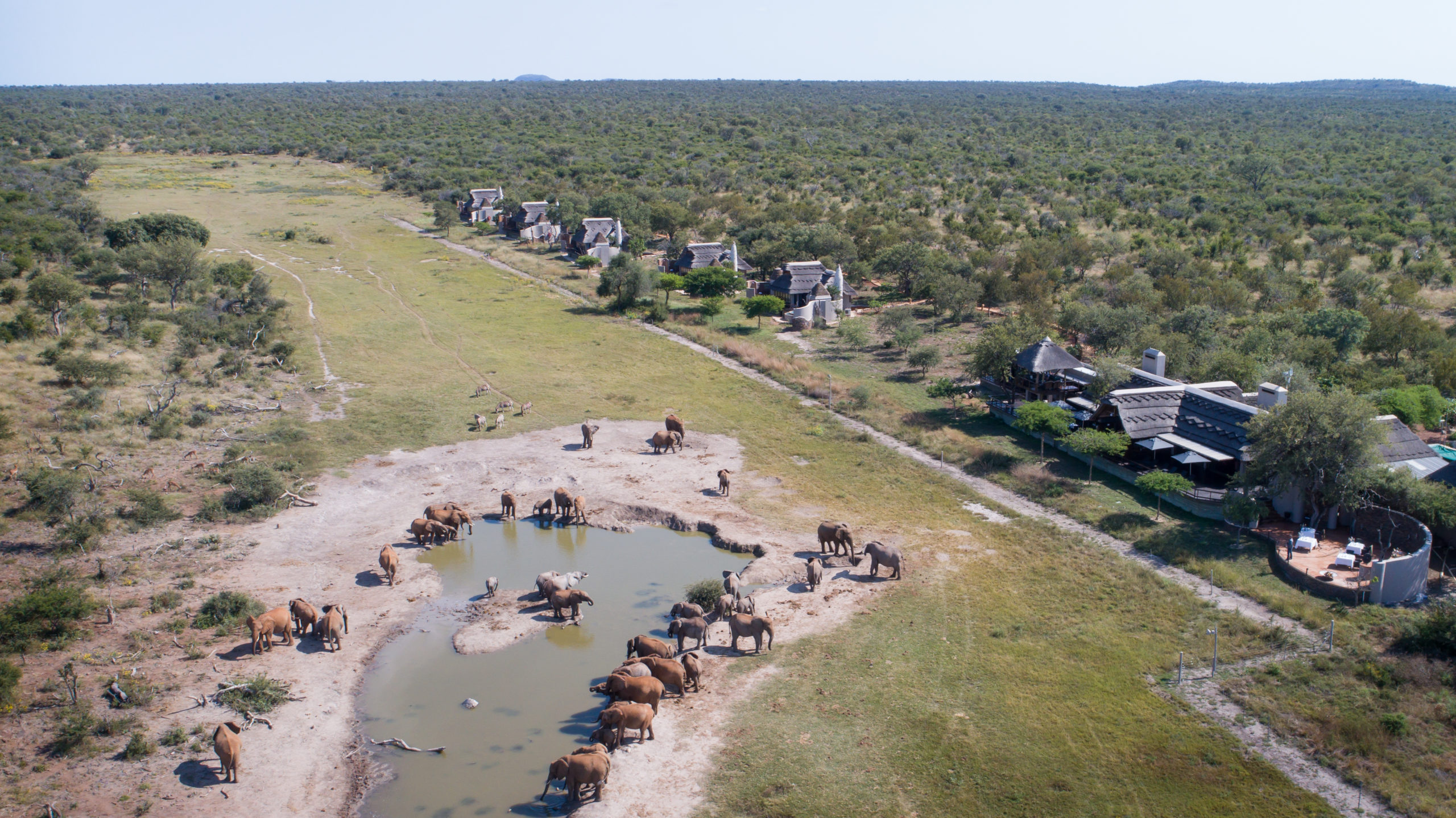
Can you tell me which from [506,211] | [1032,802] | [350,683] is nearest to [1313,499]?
[1032,802]

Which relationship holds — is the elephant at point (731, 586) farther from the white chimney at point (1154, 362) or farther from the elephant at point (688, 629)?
the white chimney at point (1154, 362)

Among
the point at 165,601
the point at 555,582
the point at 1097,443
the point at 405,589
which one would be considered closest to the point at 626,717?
the point at 555,582

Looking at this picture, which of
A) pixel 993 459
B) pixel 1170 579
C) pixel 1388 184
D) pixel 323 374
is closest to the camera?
pixel 1170 579

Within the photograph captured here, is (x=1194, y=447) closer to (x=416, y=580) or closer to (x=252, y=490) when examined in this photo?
(x=416, y=580)

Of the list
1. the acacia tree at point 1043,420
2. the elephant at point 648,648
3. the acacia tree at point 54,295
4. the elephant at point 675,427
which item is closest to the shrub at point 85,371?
the acacia tree at point 54,295

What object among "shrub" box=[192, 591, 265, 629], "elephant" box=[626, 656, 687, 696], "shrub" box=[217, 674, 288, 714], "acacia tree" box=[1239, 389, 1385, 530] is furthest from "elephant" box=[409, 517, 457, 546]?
"acacia tree" box=[1239, 389, 1385, 530]

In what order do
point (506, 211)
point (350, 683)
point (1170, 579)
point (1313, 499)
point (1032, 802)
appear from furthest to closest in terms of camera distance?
point (506, 211)
point (1313, 499)
point (1170, 579)
point (350, 683)
point (1032, 802)

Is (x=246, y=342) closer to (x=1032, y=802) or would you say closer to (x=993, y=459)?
(x=993, y=459)
